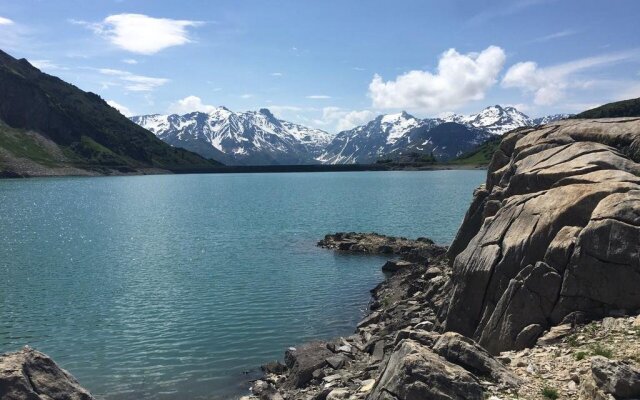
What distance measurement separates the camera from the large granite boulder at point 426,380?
16375mm

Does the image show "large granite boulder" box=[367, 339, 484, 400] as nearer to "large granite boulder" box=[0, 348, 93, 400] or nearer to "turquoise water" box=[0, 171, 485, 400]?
"large granite boulder" box=[0, 348, 93, 400]

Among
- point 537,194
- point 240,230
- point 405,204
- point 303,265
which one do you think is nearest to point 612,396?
point 537,194

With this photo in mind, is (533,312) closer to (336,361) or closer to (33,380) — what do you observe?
(336,361)

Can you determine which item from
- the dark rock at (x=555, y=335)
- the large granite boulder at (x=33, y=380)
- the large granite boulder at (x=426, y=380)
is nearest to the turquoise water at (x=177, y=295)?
the large granite boulder at (x=33, y=380)

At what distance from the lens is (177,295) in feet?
170

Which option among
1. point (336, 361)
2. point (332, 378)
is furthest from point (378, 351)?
point (332, 378)

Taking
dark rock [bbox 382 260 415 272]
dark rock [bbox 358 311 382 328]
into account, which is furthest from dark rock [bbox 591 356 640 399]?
dark rock [bbox 382 260 415 272]

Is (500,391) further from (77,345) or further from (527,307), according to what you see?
(77,345)

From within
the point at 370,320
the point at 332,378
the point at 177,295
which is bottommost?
the point at 370,320

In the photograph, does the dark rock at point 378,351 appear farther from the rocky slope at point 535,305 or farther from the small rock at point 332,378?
the small rock at point 332,378

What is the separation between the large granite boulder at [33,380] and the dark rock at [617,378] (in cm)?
2021

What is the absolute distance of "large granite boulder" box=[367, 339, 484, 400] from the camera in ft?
53.7

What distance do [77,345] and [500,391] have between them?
3247 centimetres

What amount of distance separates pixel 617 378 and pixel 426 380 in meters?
5.63
